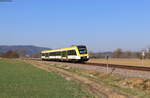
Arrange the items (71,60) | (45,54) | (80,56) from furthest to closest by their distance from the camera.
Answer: (45,54)
(71,60)
(80,56)

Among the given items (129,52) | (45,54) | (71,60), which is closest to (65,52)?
(71,60)

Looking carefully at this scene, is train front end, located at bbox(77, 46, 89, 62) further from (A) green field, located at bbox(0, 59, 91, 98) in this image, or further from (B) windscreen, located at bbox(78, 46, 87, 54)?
(A) green field, located at bbox(0, 59, 91, 98)

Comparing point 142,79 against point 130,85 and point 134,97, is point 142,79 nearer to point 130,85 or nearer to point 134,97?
point 130,85

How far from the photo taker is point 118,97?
48.6 ft

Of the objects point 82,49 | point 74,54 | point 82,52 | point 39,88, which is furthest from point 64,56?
point 39,88

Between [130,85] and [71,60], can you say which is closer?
[130,85]

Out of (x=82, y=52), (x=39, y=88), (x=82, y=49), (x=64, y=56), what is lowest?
(x=39, y=88)

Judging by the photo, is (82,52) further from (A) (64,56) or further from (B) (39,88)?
(B) (39,88)

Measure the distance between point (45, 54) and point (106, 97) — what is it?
6823cm

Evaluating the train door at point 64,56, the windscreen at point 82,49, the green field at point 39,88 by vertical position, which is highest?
the windscreen at point 82,49

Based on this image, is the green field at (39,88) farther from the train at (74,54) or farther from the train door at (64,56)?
the train door at (64,56)

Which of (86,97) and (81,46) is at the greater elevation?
(81,46)

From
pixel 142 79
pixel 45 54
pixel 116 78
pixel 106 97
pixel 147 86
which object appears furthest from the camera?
pixel 45 54

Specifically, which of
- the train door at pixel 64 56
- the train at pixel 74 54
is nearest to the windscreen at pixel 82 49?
the train at pixel 74 54
